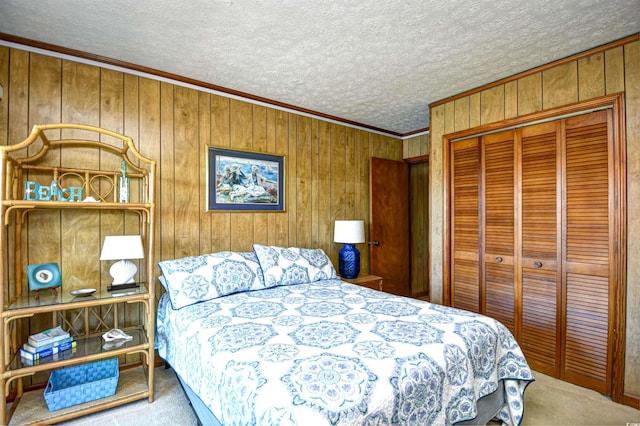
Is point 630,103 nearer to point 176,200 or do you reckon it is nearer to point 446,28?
point 446,28

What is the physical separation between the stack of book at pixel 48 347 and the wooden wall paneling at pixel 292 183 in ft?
6.64

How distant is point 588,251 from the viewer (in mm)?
2439

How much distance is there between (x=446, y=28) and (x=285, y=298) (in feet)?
7.07

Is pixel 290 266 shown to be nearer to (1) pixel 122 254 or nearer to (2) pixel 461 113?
(1) pixel 122 254

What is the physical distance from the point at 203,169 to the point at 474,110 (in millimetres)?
2659

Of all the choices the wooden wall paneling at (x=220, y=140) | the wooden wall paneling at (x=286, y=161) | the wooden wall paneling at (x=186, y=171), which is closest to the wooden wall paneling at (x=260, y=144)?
the wooden wall paneling at (x=286, y=161)

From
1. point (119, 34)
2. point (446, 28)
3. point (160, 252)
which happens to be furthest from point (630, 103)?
point (160, 252)

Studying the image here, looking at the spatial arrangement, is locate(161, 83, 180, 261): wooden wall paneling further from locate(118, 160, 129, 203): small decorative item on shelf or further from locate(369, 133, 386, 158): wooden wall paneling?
locate(369, 133, 386, 158): wooden wall paneling

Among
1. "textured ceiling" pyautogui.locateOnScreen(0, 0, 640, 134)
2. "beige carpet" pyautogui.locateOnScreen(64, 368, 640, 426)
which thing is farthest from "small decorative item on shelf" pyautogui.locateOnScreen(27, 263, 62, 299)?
"textured ceiling" pyautogui.locateOnScreen(0, 0, 640, 134)

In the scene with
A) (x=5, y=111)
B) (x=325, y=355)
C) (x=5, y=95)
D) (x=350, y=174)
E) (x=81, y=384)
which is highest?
(x=5, y=95)

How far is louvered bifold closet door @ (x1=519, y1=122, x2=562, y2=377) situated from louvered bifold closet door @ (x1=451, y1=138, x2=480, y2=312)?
0.43 meters

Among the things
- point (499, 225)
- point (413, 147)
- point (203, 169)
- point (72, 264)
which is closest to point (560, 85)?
point (499, 225)

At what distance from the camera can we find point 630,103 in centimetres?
225

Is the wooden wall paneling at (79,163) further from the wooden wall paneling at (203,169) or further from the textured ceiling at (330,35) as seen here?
the wooden wall paneling at (203,169)
